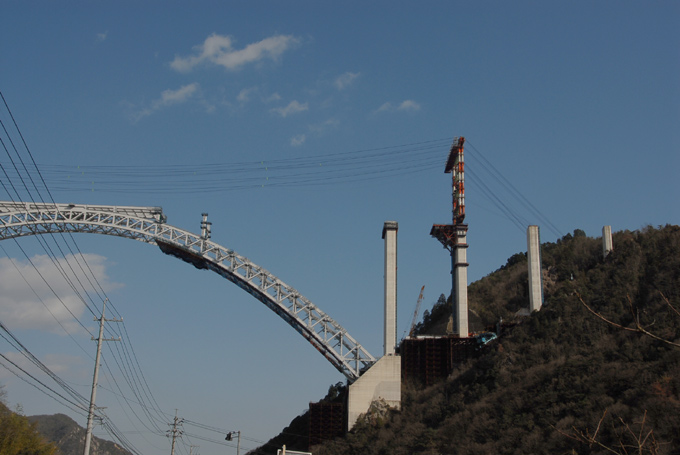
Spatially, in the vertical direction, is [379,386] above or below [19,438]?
above

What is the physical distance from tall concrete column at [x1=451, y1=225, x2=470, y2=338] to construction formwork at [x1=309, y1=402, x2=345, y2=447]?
13.9 metres

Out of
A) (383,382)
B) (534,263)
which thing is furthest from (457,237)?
(383,382)

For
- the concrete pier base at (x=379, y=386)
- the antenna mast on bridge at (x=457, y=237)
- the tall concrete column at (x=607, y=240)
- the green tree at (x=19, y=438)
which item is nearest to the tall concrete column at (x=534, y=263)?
the antenna mast on bridge at (x=457, y=237)

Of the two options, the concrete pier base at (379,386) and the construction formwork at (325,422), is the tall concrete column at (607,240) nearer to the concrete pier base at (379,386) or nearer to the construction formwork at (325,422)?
the concrete pier base at (379,386)

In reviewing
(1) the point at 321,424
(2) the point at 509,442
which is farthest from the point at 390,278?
(2) the point at 509,442

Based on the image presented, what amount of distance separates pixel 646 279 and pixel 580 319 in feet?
26.8

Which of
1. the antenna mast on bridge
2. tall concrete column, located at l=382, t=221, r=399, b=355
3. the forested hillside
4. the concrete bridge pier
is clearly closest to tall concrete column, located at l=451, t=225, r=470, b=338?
the antenna mast on bridge

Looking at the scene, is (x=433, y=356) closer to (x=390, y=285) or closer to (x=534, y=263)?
(x=390, y=285)

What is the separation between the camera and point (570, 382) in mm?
54062

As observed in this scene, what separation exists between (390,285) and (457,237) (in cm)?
963

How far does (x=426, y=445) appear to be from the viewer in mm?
54875

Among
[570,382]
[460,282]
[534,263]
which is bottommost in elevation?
[570,382]

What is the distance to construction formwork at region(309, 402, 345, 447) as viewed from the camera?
63.4 meters

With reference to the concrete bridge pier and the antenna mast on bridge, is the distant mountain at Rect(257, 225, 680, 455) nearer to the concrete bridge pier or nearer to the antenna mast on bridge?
the concrete bridge pier
